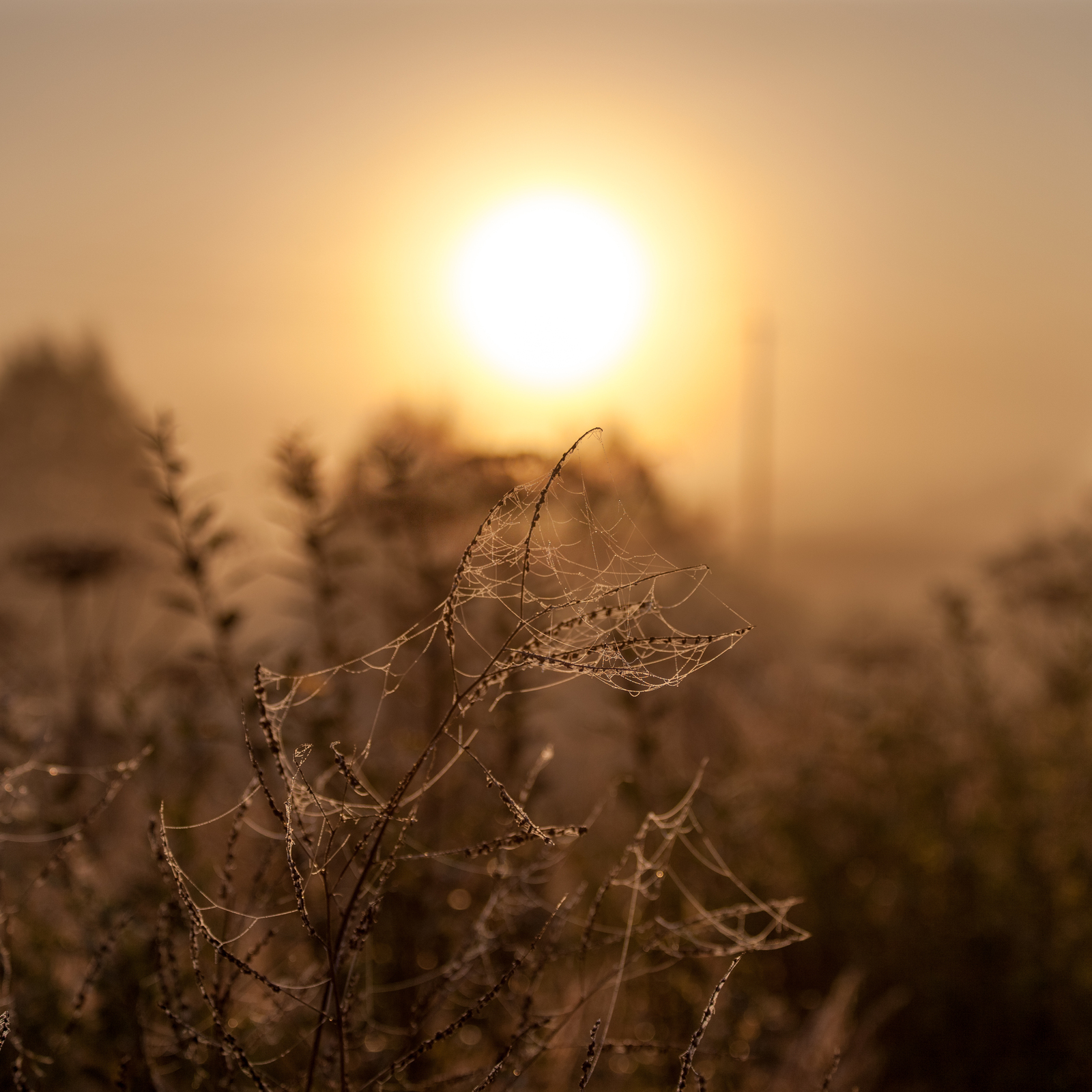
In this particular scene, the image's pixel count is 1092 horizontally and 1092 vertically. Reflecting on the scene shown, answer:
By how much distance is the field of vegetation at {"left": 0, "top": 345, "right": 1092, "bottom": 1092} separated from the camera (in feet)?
3.58

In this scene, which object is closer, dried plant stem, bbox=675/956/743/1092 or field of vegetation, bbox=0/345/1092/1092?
dried plant stem, bbox=675/956/743/1092

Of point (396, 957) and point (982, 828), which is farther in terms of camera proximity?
point (982, 828)

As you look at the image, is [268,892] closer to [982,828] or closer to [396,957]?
[396,957]

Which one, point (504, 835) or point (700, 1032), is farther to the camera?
point (504, 835)

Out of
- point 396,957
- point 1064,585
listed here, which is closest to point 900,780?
point 1064,585

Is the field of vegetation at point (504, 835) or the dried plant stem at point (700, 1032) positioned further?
the field of vegetation at point (504, 835)

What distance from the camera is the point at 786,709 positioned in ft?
16.6

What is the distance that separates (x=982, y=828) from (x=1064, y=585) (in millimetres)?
2005

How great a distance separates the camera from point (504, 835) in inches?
50.8

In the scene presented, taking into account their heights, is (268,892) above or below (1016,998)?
above

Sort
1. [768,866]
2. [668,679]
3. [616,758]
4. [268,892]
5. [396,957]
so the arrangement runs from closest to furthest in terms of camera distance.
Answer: [668,679], [268,892], [396,957], [768,866], [616,758]

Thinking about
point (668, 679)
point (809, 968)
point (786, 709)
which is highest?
point (668, 679)

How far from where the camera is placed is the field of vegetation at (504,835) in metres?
1.09

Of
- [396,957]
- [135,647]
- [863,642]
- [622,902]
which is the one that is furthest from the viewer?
[135,647]
